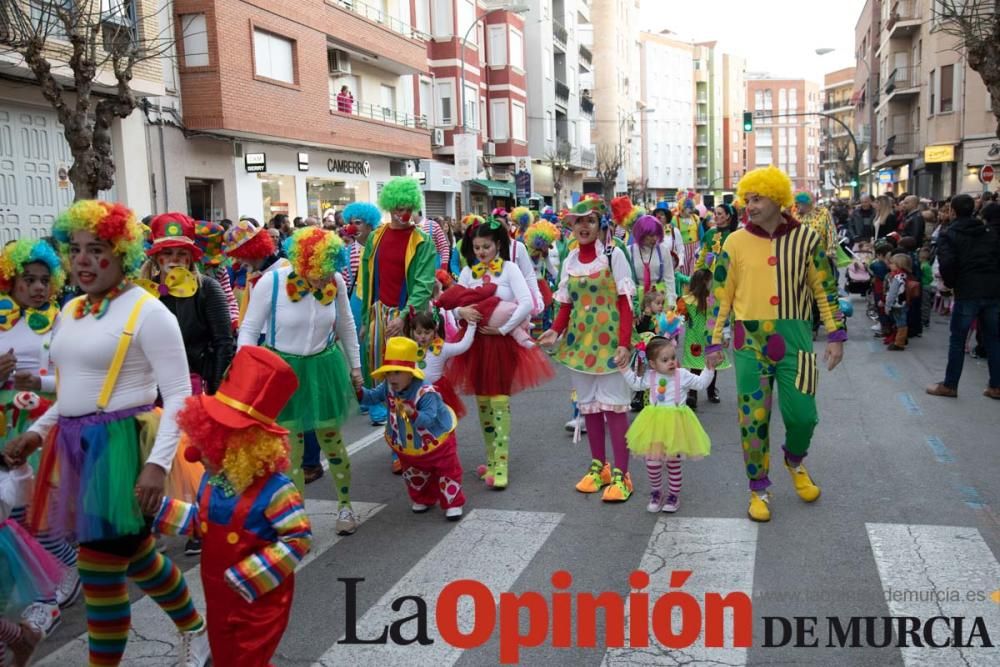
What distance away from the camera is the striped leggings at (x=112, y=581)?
11.5ft

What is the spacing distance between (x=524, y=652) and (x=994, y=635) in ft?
6.96

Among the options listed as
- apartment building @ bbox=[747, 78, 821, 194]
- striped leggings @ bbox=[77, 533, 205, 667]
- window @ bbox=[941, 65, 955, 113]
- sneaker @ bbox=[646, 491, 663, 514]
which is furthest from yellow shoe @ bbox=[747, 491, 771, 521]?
apartment building @ bbox=[747, 78, 821, 194]

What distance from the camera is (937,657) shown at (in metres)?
3.78

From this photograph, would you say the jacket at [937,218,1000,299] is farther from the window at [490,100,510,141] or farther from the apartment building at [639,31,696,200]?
the apartment building at [639,31,696,200]

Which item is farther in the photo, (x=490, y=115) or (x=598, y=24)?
(x=598, y=24)

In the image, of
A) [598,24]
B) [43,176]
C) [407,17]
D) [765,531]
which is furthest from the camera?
[598,24]

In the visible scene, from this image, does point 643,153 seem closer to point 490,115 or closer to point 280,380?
point 490,115

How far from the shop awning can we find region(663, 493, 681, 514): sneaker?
108ft

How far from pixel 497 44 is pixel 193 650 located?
39931 millimetres

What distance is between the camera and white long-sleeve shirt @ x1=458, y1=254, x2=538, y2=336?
655 centimetres

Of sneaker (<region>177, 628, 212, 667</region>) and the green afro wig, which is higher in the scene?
the green afro wig

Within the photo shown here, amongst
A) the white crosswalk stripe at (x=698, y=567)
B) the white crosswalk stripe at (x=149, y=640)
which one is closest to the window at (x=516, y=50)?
the white crosswalk stripe at (x=698, y=567)

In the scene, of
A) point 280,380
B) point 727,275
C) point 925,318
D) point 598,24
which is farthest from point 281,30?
point 598,24

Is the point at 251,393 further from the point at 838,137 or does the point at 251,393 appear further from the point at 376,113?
the point at 838,137
